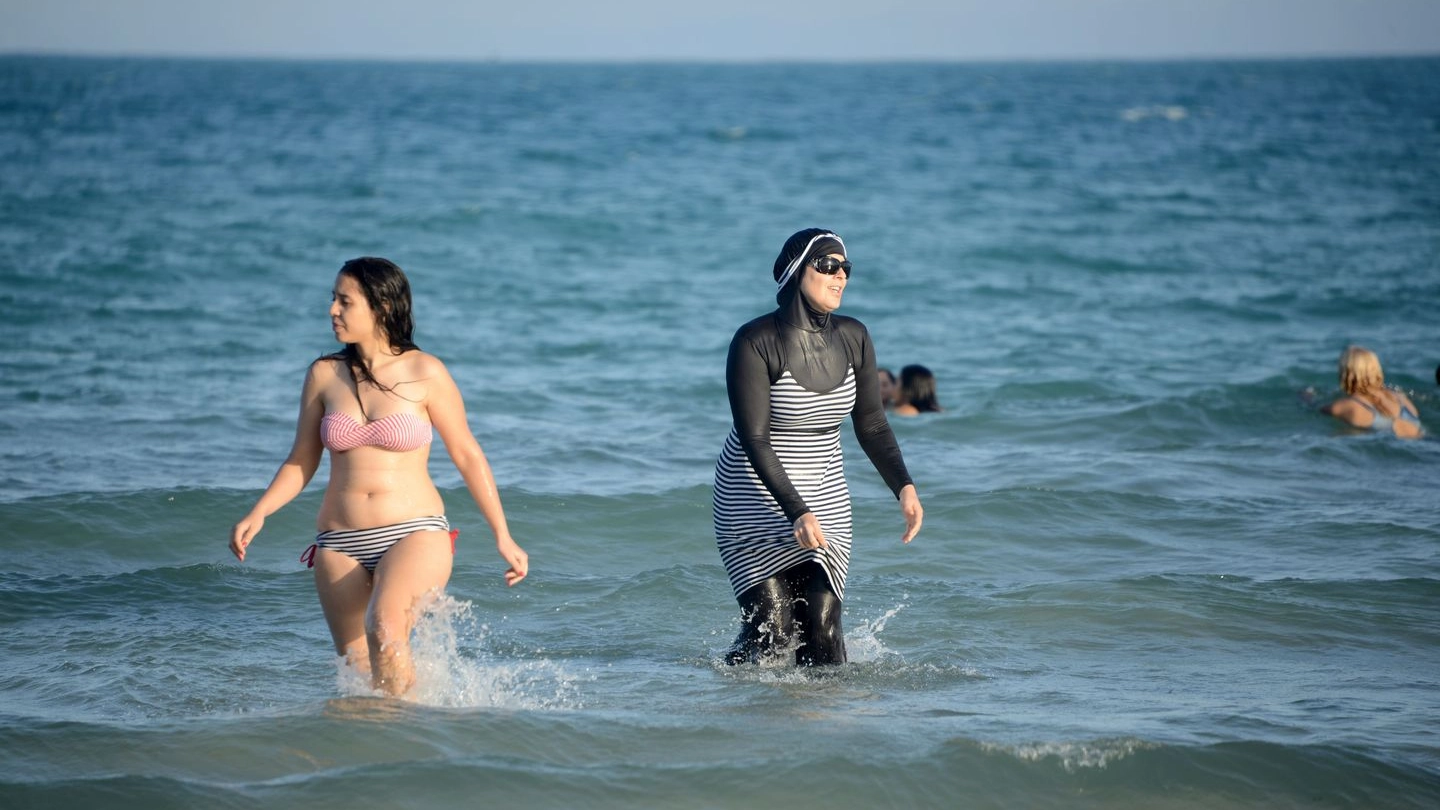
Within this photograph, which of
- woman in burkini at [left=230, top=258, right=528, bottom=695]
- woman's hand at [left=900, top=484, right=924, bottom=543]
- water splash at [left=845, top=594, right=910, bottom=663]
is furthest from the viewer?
water splash at [left=845, top=594, right=910, bottom=663]

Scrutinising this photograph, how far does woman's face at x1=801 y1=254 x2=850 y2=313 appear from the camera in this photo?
5.21 m

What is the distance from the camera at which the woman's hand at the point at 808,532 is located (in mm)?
4977

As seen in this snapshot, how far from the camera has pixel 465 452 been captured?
4.94 meters

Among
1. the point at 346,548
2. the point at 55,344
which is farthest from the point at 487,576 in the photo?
the point at 55,344

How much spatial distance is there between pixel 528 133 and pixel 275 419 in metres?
42.3

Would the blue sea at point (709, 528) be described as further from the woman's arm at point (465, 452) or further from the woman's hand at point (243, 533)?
the woman's hand at point (243, 533)

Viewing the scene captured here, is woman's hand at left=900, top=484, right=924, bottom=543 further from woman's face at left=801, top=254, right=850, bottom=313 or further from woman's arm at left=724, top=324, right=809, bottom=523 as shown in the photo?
woman's face at left=801, top=254, right=850, bottom=313

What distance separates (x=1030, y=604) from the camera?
23.0ft

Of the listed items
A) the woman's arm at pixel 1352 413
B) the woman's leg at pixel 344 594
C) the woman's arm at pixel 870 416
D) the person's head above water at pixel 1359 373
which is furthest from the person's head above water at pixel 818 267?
the person's head above water at pixel 1359 373

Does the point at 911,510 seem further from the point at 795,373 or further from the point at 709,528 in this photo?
the point at 709,528

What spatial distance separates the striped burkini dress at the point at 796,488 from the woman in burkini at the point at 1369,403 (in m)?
7.28

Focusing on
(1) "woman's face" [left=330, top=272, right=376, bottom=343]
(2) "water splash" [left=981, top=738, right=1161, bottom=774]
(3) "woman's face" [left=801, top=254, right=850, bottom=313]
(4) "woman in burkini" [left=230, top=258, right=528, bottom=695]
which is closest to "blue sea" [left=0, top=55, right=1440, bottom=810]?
(2) "water splash" [left=981, top=738, right=1161, bottom=774]

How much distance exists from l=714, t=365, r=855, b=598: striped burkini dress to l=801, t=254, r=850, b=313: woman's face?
1.00 ft

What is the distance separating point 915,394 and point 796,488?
6812 mm
